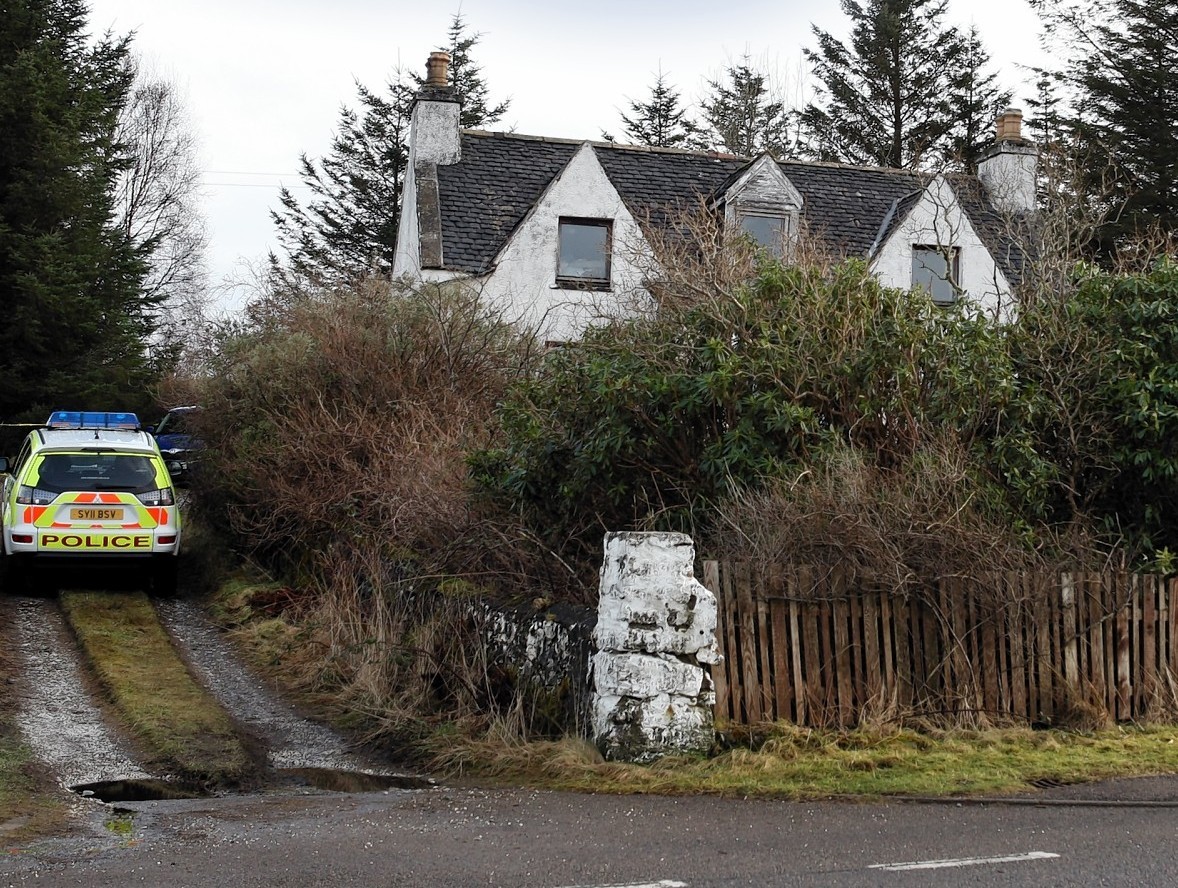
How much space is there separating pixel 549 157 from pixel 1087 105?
16543 mm

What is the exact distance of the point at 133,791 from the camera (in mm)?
8609

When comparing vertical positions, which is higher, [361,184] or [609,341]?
[361,184]

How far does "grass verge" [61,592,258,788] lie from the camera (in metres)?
9.31

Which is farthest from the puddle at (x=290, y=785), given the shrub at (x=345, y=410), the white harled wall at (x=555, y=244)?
the white harled wall at (x=555, y=244)

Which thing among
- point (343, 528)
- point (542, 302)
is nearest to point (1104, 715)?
point (343, 528)

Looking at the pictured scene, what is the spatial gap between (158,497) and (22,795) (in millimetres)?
8114

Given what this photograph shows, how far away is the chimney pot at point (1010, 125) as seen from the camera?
1144 inches

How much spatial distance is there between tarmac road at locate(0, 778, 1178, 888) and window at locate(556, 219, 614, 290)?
59.8ft

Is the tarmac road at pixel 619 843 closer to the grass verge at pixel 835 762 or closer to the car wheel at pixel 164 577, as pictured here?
the grass verge at pixel 835 762

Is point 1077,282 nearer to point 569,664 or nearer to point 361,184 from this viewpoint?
point 569,664

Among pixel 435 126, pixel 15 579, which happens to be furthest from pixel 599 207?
pixel 15 579

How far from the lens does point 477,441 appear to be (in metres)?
14.1

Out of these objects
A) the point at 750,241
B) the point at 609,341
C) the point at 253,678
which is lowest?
the point at 253,678

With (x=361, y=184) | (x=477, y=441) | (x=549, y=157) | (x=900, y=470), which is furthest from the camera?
(x=361, y=184)
